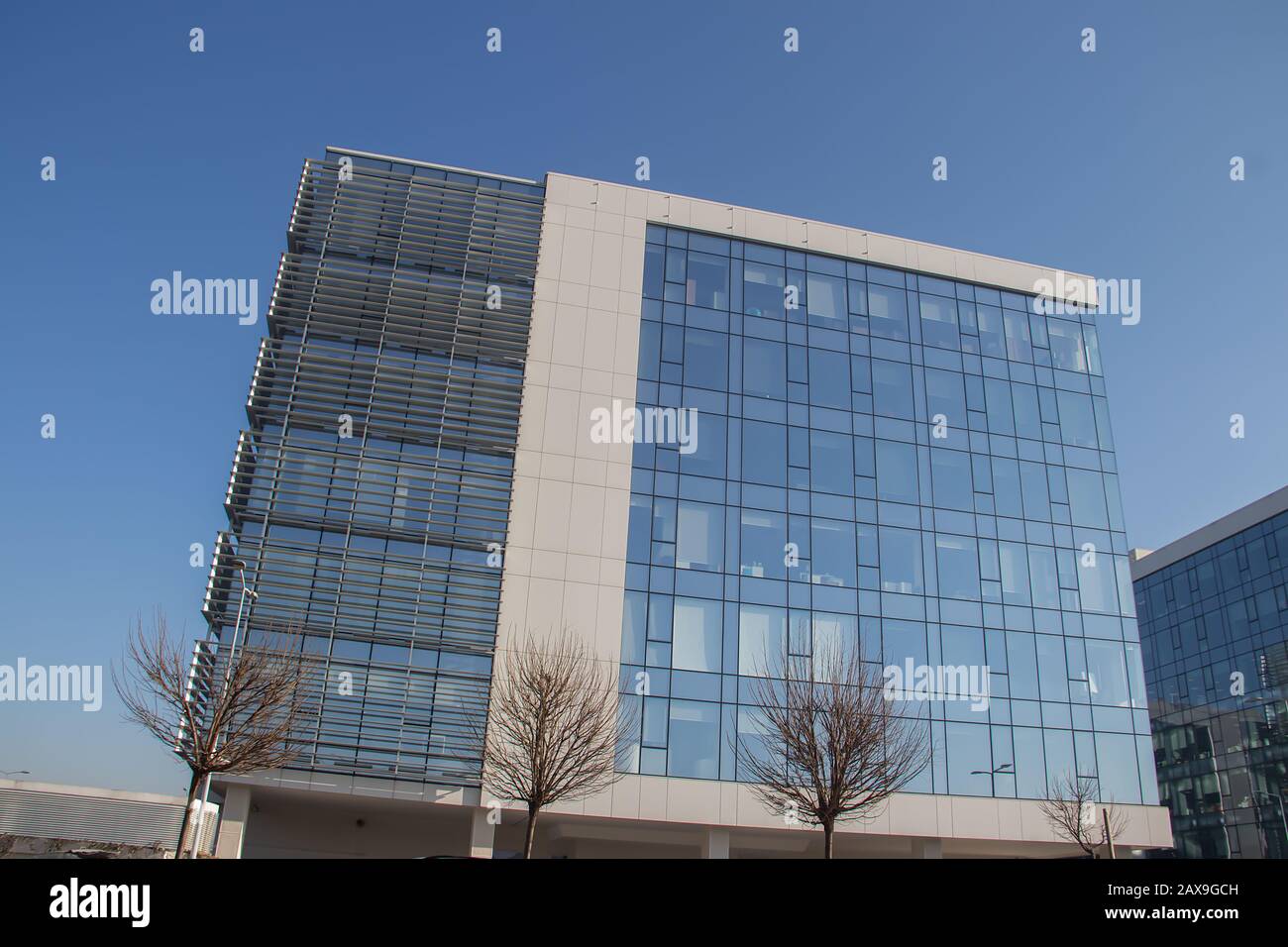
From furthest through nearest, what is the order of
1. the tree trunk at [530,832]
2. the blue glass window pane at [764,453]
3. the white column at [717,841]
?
the blue glass window pane at [764,453], the white column at [717,841], the tree trunk at [530,832]

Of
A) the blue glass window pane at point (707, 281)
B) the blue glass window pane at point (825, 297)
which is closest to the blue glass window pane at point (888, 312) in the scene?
the blue glass window pane at point (825, 297)

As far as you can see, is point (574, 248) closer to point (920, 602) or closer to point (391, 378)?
point (391, 378)

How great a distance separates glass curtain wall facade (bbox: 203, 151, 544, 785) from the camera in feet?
88.1

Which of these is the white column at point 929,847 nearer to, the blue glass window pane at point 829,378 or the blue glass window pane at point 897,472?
the blue glass window pane at point 897,472

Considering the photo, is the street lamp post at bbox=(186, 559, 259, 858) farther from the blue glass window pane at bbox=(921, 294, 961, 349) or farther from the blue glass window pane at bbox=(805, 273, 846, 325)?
the blue glass window pane at bbox=(921, 294, 961, 349)

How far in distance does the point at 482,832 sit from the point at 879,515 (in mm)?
15598

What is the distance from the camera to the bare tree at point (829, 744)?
898 inches

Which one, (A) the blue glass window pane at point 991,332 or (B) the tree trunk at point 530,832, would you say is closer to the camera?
(B) the tree trunk at point 530,832

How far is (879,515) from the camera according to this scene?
31.7 meters

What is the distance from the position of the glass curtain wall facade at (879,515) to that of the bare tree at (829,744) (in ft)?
2.17

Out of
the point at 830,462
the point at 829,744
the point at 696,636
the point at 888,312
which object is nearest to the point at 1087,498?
the point at 888,312

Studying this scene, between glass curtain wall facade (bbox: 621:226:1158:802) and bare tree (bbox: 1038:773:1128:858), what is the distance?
1.34 ft

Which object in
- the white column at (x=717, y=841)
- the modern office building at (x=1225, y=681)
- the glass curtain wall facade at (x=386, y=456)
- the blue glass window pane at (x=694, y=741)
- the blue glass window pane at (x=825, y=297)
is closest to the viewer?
the glass curtain wall facade at (x=386, y=456)

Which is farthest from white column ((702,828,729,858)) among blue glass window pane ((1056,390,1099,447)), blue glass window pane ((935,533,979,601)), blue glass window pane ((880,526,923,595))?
blue glass window pane ((1056,390,1099,447))
